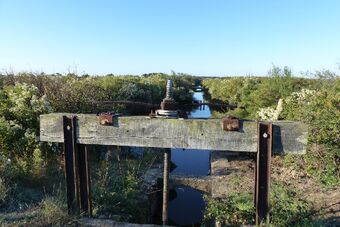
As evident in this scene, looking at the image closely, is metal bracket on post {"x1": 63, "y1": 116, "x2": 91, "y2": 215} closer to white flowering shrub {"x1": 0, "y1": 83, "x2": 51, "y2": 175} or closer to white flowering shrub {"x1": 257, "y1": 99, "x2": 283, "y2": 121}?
white flowering shrub {"x1": 0, "y1": 83, "x2": 51, "y2": 175}

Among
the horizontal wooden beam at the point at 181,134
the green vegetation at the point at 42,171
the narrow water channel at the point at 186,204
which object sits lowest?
the narrow water channel at the point at 186,204

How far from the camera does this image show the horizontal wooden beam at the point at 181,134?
3.79m

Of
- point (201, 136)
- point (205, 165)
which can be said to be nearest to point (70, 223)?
point (201, 136)

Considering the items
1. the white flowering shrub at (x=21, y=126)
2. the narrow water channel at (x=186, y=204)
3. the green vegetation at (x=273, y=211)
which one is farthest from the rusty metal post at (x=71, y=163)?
the narrow water channel at (x=186, y=204)

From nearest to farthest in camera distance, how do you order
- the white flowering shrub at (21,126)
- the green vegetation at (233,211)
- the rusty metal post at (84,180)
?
the rusty metal post at (84,180) < the green vegetation at (233,211) < the white flowering shrub at (21,126)

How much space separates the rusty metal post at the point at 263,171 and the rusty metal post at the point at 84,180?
2085 millimetres

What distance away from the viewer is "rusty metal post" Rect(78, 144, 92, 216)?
444cm

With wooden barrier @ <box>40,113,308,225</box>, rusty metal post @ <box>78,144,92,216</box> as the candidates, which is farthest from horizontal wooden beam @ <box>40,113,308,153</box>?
rusty metal post @ <box>78,144,92,216</box>

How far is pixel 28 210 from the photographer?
17.0 feet

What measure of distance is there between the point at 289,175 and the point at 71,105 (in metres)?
6.49

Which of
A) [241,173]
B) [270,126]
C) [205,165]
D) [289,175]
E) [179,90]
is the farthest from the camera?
[179,90]

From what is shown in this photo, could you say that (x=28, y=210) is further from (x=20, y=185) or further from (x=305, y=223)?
(x=305, y=223)

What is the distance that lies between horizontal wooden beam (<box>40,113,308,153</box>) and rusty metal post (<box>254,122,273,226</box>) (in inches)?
2.8

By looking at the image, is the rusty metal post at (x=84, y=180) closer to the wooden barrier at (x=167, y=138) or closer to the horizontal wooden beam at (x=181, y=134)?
the wooden barrier at (x=167, y=138)
